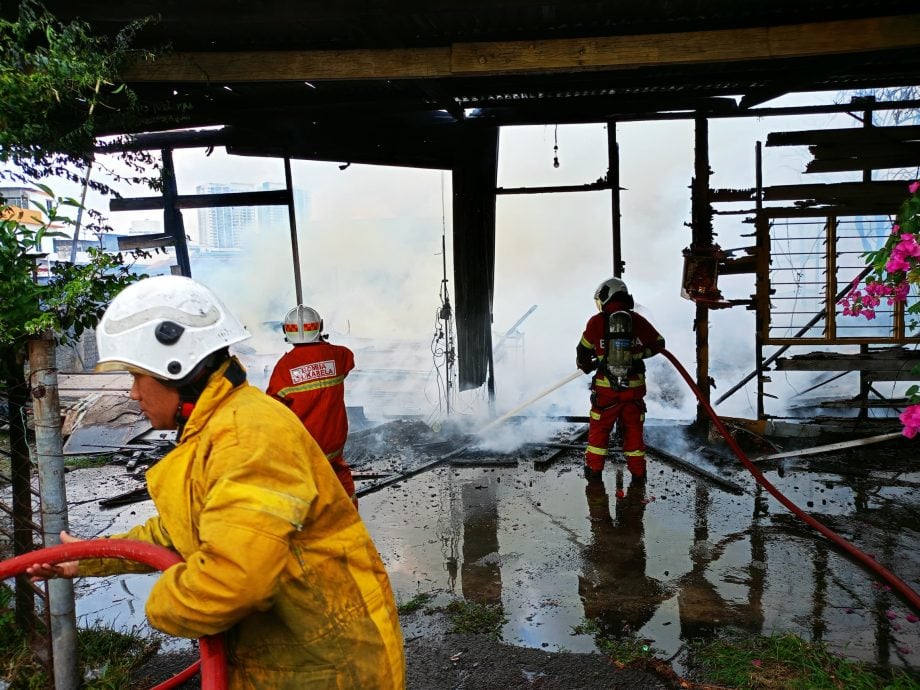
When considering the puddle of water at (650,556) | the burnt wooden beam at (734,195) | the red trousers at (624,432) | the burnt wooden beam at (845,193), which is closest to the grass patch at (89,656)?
the puddle of water at (650,556)

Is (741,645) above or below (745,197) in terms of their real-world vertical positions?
below

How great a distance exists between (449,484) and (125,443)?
4785 millimetres

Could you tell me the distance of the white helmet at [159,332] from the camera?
1808mm

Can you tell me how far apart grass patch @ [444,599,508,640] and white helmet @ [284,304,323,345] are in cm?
244

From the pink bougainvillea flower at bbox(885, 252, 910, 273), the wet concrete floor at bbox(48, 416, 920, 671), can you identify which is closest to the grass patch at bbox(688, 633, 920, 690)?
the wet concrete floor at bbox(48, 416, 920, 671)

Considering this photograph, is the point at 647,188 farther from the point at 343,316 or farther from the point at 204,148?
the point at 204,148

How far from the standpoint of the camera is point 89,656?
3.66 m

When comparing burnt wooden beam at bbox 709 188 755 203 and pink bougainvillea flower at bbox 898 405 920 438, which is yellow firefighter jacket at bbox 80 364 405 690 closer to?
pink bougainvillea flower at bbox 898 405 920 438

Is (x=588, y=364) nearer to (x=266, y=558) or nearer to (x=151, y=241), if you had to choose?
(x=151, y=241)

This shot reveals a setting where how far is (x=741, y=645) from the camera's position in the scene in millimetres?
3727

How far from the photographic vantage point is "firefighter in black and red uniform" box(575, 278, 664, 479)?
22.7ft

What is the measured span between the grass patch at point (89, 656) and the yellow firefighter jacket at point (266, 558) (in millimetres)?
1966

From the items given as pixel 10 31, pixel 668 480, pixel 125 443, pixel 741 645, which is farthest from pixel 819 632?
pixel 125 443

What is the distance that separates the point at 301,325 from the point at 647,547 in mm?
3441
